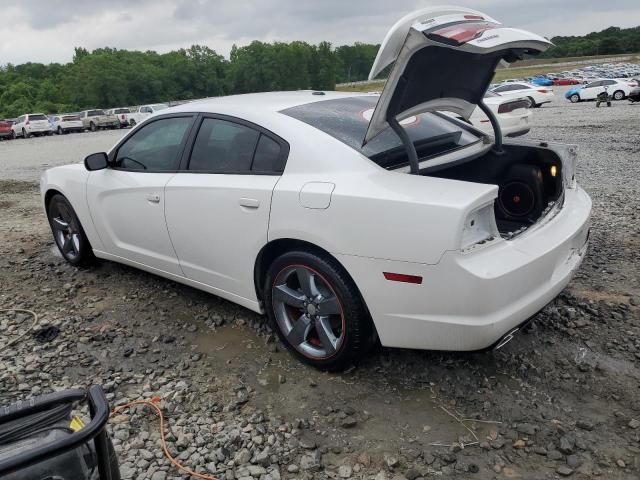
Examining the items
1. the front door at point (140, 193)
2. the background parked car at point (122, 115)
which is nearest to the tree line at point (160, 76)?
the background parked car at point (122, 115)

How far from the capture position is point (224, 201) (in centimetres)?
331

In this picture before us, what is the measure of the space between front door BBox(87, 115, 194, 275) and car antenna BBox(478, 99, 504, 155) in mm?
2031

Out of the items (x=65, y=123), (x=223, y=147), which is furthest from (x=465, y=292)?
(x=65, y=123)

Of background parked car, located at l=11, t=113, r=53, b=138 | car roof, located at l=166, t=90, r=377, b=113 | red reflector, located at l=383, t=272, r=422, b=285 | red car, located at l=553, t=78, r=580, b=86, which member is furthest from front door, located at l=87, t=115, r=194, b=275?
red car, located at l=553, t=78, r=580, b=86

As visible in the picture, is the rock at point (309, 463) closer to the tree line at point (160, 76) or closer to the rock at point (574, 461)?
the rock at point (574, 461)

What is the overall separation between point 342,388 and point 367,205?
105 cm

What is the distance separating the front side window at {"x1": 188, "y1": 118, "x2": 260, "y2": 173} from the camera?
338 centimetres

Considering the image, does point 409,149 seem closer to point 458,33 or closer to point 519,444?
point 458,33

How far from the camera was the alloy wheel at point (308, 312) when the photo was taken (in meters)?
2.98

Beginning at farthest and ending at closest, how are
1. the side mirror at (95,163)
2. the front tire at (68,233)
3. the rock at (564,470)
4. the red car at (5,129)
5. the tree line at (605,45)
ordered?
the tree line at (605,45) < the red car at (5,129) < the front tire at (68,233) < the side mirror at (95,163) < the rock at (564,470)

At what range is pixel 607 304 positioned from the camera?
372 centimetres

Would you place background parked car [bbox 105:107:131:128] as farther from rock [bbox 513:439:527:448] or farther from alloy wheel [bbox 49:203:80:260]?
rock [bbox 513:439:527:448]

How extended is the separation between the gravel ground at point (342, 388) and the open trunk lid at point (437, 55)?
56.6 inches

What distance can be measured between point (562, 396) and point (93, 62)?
9442 cm
